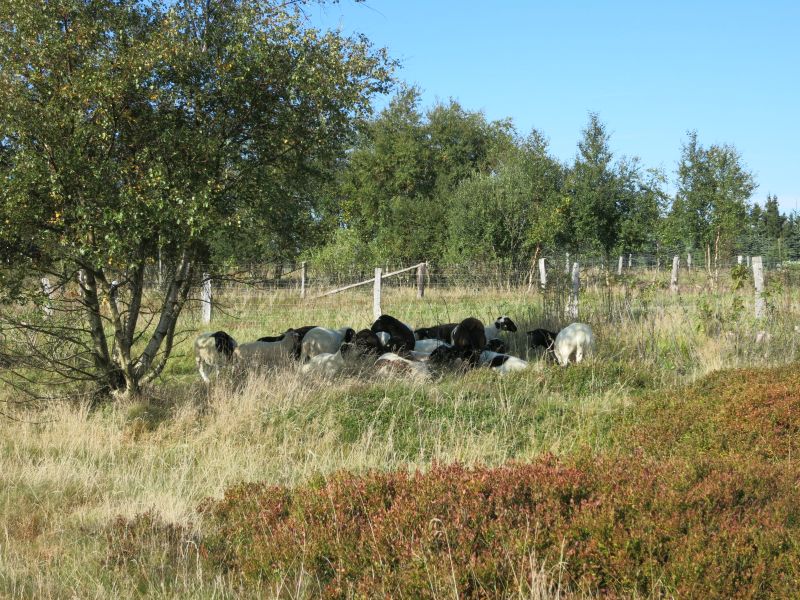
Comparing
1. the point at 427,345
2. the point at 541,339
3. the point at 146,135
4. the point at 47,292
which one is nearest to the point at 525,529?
A: the point at 146,135

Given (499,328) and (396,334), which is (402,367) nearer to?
(396,334)

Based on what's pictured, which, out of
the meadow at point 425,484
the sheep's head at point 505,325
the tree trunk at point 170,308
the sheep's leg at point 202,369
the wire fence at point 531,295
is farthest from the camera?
the sheep's head at point 505,325

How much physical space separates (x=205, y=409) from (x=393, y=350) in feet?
12.9

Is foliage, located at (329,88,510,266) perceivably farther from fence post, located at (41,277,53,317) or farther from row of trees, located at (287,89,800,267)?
fence post, located at (41,277,53,317)

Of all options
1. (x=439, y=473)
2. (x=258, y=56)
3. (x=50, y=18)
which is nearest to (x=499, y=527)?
(x=439, y=473)

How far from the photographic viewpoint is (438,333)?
1371 centimetres

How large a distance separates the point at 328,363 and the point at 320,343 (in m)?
1.30

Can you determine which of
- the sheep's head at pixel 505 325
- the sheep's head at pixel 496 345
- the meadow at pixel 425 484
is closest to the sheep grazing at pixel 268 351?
the meadow at pixel 425 484

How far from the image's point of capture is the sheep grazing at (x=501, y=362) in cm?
1111

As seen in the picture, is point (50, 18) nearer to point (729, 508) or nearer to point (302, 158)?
point (302, 158)

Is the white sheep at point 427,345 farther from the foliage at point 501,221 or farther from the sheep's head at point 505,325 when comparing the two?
the foliage at point 501,221

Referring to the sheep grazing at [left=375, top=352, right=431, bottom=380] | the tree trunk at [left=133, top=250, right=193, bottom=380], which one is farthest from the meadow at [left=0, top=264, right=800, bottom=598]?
the tree trunk at [left=133, top=250, right=193, bottom=380]

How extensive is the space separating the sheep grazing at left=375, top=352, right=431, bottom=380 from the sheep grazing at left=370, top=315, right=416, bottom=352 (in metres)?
1.08

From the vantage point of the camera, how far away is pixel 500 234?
3453cm
